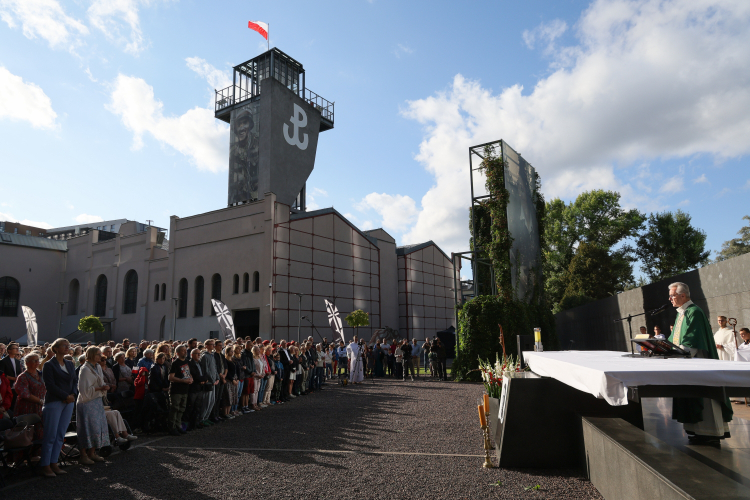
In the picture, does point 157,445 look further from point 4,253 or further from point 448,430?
point 4,253

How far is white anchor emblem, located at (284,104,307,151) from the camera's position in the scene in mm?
40344

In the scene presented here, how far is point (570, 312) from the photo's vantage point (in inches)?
1188

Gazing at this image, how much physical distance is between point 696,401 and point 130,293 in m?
43.2

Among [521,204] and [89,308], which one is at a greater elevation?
[521,204]

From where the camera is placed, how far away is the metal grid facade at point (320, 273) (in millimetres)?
31953

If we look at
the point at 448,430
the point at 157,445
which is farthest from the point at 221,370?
the point at 448,430

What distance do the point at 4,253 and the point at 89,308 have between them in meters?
8.42

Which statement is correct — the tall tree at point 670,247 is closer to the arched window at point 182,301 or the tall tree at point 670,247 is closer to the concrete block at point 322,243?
the concrete block at point 322,243

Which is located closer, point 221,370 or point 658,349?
point 658,349

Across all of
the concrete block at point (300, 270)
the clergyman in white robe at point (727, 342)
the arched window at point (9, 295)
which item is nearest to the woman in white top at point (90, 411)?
the clergyman in white robe at point (727, 342)

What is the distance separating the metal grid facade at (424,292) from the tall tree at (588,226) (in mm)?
10200

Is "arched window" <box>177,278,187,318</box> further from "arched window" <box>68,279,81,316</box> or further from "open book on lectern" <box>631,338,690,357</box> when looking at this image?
"open book on lectern" <box>631,338,690,357</box>

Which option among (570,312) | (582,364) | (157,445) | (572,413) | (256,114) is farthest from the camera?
(256,114)

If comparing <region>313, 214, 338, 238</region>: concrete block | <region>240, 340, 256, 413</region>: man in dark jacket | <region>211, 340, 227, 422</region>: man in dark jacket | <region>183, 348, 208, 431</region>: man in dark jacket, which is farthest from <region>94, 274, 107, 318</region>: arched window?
→ <region>183, 348, 208, 431</region>: man in dark jacket
